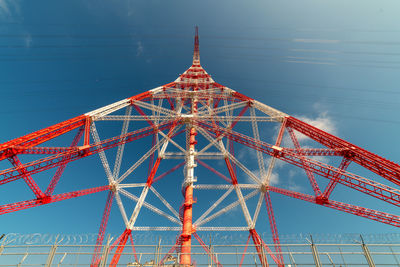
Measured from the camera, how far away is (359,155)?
13.3 meters

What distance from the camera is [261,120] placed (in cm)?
1873

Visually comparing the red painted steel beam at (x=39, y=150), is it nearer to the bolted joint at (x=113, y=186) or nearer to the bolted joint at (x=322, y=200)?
the bolted joint at (x=113, y=186)

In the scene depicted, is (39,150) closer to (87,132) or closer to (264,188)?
(87,132)

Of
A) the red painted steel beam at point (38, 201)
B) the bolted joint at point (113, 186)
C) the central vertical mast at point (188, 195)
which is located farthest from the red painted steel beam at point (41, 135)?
the central vertical mast at point (188, 195)

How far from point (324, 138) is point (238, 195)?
9.37 meters

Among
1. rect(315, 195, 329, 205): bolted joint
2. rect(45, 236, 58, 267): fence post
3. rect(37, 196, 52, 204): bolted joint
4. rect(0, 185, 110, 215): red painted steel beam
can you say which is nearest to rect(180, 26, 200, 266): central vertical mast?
rect(45, 236, 58, 267): fence post

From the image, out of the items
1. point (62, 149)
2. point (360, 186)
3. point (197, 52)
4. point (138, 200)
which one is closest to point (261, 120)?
point (360, 186)

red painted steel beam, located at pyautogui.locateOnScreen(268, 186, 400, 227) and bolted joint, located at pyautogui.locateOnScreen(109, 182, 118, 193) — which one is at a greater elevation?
bolted joint, located at pyautogui.locateOnScreen(109, 182, 118, 193)

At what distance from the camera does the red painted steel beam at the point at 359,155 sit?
11.8 meters

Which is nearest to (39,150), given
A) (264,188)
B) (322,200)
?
(264,188)

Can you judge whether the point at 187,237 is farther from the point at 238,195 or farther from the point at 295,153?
the point at 295,153

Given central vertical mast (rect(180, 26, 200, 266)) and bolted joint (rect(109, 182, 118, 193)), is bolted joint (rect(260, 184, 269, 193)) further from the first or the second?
bolted joint (rect(109, 182, 118, 193))

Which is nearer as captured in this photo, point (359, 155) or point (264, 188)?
point (359, 155)

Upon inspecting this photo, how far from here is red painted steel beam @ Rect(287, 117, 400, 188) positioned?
11750mm
